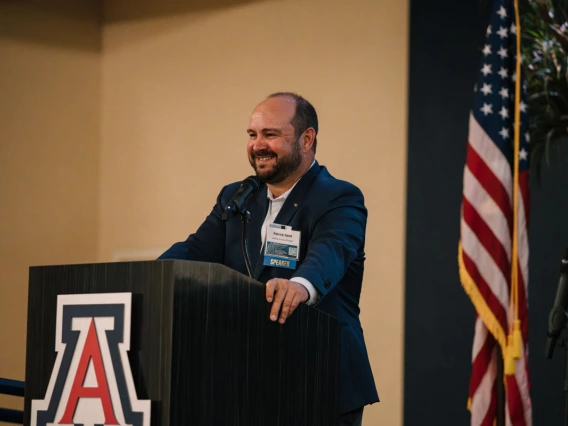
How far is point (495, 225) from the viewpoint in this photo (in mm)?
3506

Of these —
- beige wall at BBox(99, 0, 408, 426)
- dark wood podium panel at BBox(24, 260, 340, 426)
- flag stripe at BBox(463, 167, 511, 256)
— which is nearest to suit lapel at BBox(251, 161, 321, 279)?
dark wood podium panel at BBox(24, 260, 340, 426)

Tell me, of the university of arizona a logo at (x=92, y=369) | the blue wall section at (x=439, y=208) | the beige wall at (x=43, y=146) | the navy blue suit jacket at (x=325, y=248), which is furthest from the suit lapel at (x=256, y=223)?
the beige wall at (x=43, y=146)

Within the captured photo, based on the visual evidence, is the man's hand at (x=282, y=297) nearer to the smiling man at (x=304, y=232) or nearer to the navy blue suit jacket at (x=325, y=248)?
the smiling man at (x=304, y=232)

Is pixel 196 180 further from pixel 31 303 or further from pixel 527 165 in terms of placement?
pixel 31 303

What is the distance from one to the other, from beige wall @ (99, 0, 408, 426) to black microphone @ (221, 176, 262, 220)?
267 centimetres

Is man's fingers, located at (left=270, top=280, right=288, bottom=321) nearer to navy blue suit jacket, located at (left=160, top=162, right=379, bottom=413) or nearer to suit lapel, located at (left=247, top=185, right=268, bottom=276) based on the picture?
navy blue suit jacket, located at (left=160, top=162, right=379, bottom=413)

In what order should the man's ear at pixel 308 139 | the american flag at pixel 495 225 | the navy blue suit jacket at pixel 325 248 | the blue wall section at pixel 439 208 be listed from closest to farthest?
the navy blue suit jacket at pixel 325 248
the man's ear at pixel 308 139
the american flag at pixel 495 225
the blue wall section at pixel 439 208

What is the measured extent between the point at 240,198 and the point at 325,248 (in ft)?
1.01

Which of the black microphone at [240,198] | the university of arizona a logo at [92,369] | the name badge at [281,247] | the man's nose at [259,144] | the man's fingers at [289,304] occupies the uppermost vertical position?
the man's nose at [259,144]

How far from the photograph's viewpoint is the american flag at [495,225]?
3432 mm

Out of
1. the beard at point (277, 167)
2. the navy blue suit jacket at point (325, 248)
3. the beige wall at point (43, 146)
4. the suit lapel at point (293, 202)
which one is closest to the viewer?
the navy blue suit jacket at point (325, 248)

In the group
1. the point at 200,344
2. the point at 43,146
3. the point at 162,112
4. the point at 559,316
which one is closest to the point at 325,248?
the point at 200,344

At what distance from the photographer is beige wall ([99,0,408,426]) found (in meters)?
5.40

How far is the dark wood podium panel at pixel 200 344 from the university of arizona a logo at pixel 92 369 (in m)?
0.03
